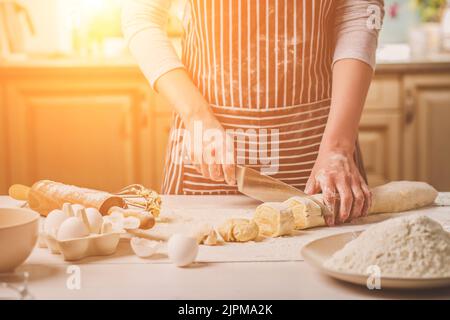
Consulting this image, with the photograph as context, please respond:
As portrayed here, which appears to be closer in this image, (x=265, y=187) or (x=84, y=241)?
(x=84, y=241)

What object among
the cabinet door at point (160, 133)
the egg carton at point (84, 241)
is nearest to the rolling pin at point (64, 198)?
the egg carton at point (84, 241)

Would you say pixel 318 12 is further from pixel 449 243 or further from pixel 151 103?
pixel 151 103

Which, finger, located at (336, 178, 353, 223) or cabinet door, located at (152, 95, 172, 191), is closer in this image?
finger, located at (336, 178, 353, 223)

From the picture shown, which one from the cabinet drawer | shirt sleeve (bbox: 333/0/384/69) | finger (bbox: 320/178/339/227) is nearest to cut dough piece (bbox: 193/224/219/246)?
finger (bbox: 320/178/339/227)

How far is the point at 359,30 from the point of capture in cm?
135

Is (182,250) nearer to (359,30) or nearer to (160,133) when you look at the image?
(359,30)

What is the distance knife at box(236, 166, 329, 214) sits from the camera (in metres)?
1.09

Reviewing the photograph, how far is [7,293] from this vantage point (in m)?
0.67

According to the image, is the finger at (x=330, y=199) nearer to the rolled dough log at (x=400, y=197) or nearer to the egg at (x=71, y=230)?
the rolled dough log at (x=400, y=197)

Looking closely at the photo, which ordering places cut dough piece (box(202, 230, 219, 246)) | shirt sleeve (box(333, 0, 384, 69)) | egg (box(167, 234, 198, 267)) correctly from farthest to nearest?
shirt sleeve (box(333, 0, 384, 69))
cut dough piece (box(202, 230, 219, 246))
egg (box(167, 234, 198, 267))

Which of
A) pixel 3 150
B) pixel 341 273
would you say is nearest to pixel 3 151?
pixel 3 150

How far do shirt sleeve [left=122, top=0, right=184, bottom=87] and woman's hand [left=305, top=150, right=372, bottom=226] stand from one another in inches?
16.3

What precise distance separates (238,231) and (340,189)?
0.26m

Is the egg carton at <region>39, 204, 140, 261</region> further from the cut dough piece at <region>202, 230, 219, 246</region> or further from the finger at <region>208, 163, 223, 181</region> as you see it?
the finger at <region>208, 163, 223, 181</region>
